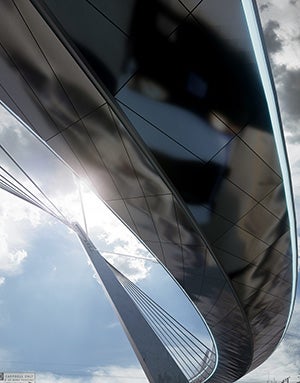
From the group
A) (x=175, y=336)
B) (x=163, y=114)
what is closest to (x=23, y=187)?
(x=163, y=114)

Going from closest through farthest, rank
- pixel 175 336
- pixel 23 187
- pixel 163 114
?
pixel 163 114, pixel 23 187, pixel 175 336

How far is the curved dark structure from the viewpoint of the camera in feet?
21.0

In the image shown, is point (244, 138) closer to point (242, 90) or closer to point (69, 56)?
point (242, 90)

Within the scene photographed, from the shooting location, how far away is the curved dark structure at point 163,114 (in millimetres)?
6387

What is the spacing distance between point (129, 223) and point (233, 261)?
448 cm

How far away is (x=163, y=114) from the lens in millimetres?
8125

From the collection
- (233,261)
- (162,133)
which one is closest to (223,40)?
(162,133)

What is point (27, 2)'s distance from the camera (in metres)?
6.00

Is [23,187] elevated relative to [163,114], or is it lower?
elevated

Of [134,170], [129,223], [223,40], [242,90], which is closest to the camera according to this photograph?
[223,40]

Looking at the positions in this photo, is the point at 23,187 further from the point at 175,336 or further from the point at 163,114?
the point at 175,336

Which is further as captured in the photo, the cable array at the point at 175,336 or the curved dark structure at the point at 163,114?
the cable array at the point at 175,336

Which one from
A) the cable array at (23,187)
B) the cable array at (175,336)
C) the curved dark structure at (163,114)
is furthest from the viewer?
the cable array at (175,336)

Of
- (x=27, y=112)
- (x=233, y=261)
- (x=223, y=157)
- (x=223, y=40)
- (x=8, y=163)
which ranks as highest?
(x=8, y=163)
